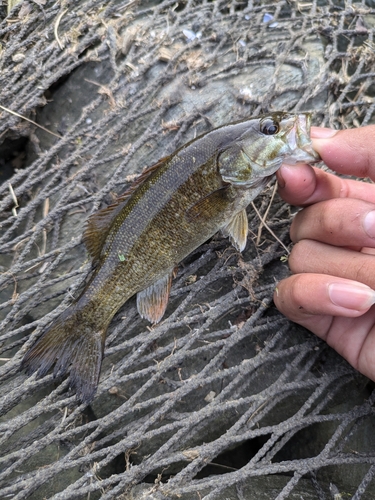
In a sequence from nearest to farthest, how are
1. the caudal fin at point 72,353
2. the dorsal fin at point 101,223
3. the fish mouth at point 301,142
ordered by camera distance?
the fish mouth at point 301,142
the caudal fin at point 72,353
the dorsal fin at point 101,223

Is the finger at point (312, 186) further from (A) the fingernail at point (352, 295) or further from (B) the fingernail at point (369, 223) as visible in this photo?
(A) the fingernail at point (352, 295)

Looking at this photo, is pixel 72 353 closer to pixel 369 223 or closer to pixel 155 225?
pixel 155 225

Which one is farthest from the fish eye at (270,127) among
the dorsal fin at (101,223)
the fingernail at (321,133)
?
the dorsal fin at (101,223)

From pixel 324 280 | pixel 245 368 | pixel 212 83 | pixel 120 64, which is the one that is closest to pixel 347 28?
pixel 212 83

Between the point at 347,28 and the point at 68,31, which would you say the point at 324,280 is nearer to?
the point at 347,28

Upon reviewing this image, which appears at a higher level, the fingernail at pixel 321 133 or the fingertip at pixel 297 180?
the fingernail at pixel 321 133

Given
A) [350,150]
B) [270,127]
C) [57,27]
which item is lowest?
[350,150]

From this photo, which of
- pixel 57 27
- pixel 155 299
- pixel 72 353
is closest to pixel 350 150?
pixel 155 299
